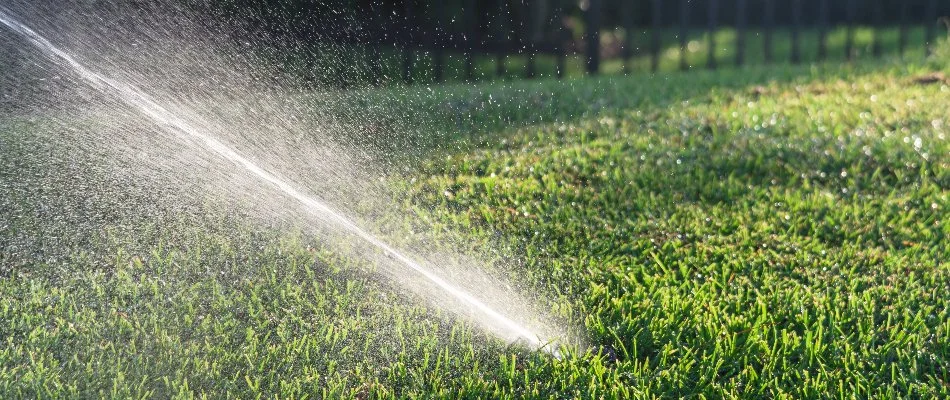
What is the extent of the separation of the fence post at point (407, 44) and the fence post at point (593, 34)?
1.37m

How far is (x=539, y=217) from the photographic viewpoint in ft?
12.3

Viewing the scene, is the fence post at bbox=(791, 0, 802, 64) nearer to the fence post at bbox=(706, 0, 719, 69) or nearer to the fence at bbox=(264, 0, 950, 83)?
the fence at bbox=(264, 0, 950, 83)

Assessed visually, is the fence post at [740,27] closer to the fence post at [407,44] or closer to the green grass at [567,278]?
the fence post at [407,44]

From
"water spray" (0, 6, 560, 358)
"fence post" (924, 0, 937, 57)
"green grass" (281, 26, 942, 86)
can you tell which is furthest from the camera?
"fence post" (924, 0, 937, 57)

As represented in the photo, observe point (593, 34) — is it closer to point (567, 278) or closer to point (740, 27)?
point (740, 27)

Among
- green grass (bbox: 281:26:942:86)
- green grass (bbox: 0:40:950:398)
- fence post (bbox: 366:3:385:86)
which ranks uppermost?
fence post (bbox: 366:3:385:86)

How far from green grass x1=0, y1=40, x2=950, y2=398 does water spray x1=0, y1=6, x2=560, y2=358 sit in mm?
130

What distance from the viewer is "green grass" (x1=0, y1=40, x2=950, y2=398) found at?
2.72 meters

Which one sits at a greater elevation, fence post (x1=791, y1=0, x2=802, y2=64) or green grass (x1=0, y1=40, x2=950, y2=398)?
fence post (x1=791, y1=0, x2=802, y2=64)

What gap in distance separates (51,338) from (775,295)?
2.34m

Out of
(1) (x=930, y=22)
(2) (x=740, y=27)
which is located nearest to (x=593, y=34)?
(2) (x=740, y=27)

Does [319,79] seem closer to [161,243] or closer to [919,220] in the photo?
[161,243]

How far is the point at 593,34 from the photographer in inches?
284

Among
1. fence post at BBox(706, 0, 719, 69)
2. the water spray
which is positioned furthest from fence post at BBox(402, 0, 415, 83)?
fence post at BBox(706, 0, 719, 69)
